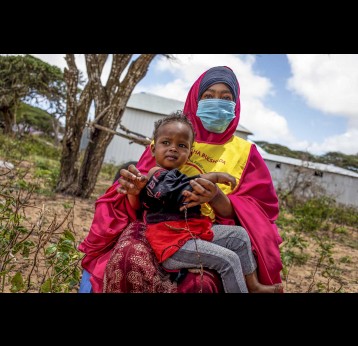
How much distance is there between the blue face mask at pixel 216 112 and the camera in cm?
207

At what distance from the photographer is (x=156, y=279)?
5.53 feet

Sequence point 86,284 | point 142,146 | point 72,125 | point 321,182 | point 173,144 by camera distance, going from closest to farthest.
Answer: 1. point 173,144
2. point 86,284
3. point 72,125
4. point 321,182
5. point 142,146

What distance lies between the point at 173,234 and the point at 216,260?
220 millimetres

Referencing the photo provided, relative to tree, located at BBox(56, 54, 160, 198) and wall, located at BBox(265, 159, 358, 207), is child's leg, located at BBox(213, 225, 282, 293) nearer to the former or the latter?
tree, located at BBox(56, 54, 160, 198)

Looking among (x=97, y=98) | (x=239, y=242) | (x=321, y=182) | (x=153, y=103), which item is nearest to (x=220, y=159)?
(x=239, y=242)

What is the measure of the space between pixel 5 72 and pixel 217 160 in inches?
688

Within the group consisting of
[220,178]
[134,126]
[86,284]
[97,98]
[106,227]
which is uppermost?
[134,126]

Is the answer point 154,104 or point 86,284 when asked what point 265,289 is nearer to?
point 86,284

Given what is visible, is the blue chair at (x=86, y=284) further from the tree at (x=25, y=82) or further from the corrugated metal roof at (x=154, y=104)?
the corrugated metal roof at (x=154, y=104)

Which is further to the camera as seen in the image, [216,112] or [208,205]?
[216,112]

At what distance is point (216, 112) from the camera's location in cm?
207

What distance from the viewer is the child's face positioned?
1798 millimetres

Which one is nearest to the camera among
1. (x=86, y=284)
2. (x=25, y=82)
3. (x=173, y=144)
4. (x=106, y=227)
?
(x=173, y=144)
